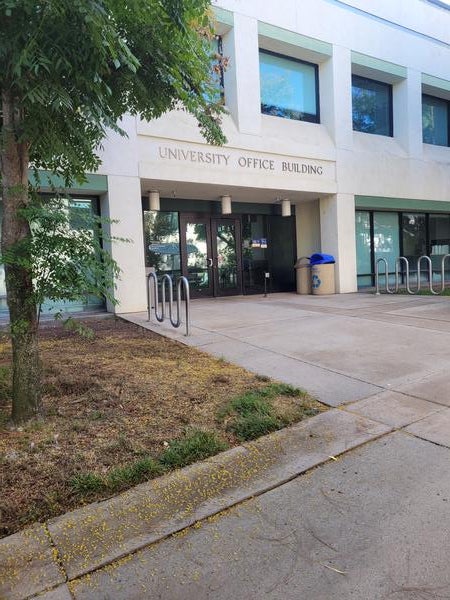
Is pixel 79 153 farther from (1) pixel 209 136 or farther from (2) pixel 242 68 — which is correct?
(2) pixel 242 68

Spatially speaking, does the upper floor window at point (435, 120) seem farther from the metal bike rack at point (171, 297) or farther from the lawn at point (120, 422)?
the lawn at point (120, 422)

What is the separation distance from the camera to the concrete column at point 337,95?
13.5 metres

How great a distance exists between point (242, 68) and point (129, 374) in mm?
9546

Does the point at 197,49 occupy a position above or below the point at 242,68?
below

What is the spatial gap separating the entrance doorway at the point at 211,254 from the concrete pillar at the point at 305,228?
222cm

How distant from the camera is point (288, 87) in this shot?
1343cm

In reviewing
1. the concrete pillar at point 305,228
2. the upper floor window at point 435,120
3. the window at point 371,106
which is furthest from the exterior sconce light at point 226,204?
the upper floor window at point 435,120

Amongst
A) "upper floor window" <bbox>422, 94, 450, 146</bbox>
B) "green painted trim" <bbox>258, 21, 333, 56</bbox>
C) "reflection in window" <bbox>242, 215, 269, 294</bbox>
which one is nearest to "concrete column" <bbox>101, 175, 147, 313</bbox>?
"reflection in window" <bbox>242, 215, 269, 294</bbox>

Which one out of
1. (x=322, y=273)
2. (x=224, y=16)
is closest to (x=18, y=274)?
(x=224, y=16)

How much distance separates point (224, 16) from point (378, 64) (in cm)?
578

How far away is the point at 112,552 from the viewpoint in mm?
2346

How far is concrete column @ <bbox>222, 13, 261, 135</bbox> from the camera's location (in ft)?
38.2

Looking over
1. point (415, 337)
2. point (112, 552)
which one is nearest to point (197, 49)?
point (112, 552)

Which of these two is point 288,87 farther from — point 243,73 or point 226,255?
point 226,255
